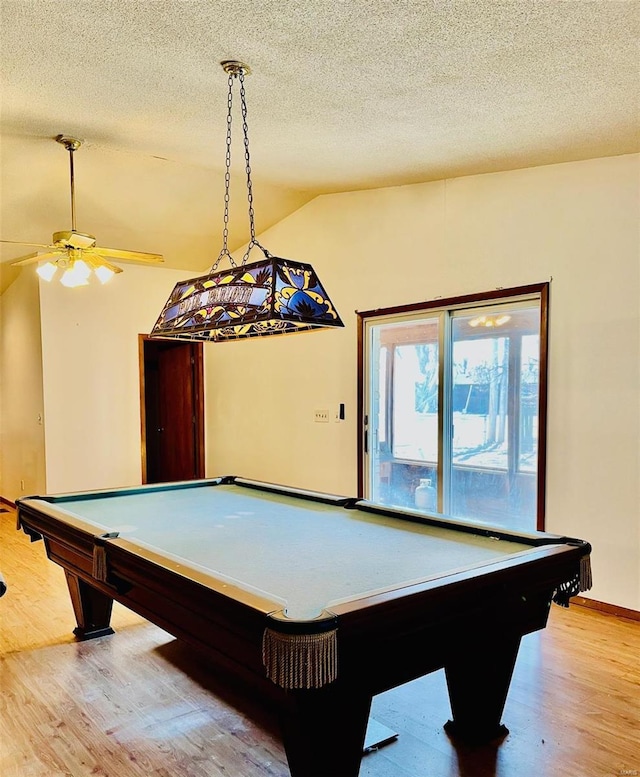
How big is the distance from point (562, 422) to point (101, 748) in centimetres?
287

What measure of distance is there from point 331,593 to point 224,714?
1033mm

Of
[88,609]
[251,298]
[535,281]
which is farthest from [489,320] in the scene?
[88,609]

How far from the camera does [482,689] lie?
2.17 m

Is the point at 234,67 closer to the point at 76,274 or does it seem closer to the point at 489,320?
the point at 76,274

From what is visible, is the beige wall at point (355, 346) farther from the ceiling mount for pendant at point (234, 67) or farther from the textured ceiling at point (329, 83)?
the ceiling mount for pendant at point (234, 67)

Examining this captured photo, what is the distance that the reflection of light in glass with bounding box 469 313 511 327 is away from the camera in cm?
398

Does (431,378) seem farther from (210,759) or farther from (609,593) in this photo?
(210,759)

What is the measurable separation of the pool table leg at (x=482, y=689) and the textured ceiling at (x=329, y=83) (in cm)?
211

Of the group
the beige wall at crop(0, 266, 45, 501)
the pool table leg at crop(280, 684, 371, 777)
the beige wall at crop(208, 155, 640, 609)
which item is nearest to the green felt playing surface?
the pool table leg at crop(280, 684, 371, 777)

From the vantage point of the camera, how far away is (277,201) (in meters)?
5.17

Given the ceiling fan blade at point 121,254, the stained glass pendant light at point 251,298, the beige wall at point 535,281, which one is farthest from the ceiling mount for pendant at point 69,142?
the beige wall at point 535,281

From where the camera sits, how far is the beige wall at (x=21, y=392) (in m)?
5.84

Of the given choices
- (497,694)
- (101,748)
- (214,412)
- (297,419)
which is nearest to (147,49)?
(101,748)

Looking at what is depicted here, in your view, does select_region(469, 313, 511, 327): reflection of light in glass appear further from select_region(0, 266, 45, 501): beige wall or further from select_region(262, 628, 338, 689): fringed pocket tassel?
select_region(0, 266, 45, 501): beige wall
